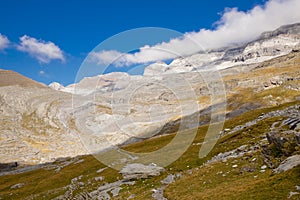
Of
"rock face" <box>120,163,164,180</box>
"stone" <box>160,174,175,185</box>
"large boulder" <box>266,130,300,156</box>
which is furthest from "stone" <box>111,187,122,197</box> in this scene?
"large boulder" <box>266,130,300,156</box>

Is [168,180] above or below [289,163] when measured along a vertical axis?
below

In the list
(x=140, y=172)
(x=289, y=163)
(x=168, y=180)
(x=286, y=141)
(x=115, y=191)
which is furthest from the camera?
(x=140, y=172)

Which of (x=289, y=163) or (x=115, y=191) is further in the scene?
(x=115, y=191)

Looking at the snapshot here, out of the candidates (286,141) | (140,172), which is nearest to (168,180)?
→ (140,172)

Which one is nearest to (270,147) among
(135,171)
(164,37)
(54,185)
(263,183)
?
(263,183)

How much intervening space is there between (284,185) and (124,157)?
64.6 m

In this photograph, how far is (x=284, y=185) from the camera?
23.3m

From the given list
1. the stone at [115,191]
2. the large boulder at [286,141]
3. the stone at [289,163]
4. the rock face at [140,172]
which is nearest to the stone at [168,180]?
the rock face at [140,172]

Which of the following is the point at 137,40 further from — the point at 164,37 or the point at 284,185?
the point at 284,185

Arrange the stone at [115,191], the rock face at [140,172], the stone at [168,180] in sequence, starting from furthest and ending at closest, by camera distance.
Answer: the rock face at [140,172], the stone at [115,191], the stone at [168,180]

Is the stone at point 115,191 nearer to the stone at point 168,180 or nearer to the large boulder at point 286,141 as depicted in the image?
the stone at point 168,180

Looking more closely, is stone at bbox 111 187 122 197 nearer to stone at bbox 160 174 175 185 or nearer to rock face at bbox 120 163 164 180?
rock face at bbox 120 163 164 180

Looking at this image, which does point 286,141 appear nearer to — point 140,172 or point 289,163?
point 289,163

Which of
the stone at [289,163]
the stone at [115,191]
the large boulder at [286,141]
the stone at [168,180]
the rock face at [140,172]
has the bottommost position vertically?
the stone at [115,191]
